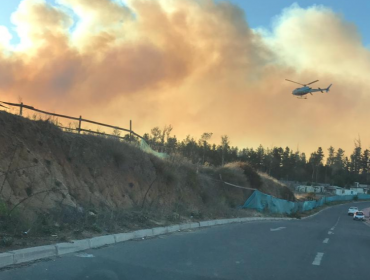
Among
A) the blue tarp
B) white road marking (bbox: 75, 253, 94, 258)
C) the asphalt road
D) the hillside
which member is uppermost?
the hillside

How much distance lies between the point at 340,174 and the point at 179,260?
589 ft

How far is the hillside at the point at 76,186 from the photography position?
392 inches

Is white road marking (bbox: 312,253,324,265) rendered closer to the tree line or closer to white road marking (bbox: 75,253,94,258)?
→ white road marking (bbox: 75,253,94,258)

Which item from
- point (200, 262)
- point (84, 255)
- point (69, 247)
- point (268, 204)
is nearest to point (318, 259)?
point (200, 262)

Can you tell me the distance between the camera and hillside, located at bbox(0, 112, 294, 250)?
996cm

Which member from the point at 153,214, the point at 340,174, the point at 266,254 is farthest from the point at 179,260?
the point at 340,174

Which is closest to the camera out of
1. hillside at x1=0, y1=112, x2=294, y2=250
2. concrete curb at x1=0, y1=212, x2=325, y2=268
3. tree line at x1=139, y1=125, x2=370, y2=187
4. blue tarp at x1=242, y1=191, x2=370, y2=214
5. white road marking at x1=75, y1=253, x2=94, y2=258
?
concrete curb at x1=0, y1=212, x2=325, y2=268

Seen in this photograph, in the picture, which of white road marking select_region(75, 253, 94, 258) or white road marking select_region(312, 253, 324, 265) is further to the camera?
white road marking select_region(312, 253, 324, 265)

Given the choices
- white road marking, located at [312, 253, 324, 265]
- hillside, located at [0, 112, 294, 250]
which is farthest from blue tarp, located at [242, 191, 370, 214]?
white road marking, located at [312, 253, 324, 265]

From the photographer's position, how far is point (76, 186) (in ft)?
47.5

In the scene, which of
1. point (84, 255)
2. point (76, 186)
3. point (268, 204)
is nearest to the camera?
point (84, 255)

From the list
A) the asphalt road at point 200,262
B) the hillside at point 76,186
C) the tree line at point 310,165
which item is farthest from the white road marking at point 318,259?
the tree line at point 310,165

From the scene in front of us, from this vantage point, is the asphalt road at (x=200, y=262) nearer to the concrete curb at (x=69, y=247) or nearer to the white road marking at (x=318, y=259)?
the white road marking at (x=318, y=259)

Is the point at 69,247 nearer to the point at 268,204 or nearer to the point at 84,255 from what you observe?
the point at 84,255
